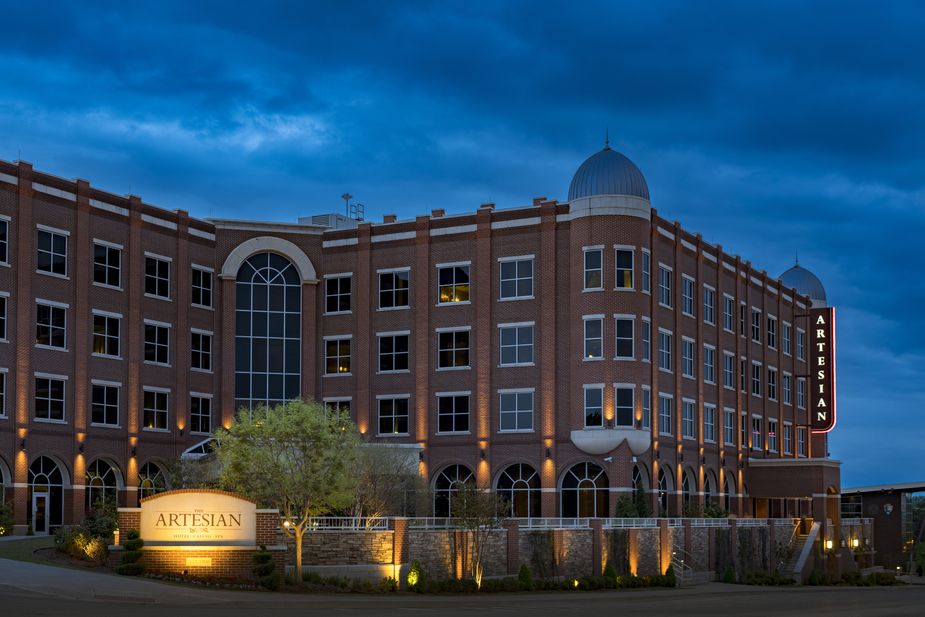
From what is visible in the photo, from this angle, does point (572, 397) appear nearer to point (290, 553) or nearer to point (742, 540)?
point (742, 540)

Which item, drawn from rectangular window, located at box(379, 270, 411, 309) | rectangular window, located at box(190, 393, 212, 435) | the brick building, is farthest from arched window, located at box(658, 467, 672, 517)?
rectangular window, located at box(190, 393, 212, 435)

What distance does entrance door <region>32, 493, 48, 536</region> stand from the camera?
61500mm

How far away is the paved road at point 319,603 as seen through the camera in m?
33.8

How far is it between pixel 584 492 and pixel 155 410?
2280 cm

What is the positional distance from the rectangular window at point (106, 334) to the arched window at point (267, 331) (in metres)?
8.37

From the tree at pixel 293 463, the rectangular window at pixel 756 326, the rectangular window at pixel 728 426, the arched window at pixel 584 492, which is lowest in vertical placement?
the arched window at pixel 584 492

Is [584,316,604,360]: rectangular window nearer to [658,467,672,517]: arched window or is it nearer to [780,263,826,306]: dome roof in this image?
[658,467,672,517]: arched window

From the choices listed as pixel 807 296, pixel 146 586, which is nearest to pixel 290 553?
pixel 146 586

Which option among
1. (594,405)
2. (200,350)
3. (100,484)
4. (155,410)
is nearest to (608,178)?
(594,405)

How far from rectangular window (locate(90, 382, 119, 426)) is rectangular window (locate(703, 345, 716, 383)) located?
33.9 metres

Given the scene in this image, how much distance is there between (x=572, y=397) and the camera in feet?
227

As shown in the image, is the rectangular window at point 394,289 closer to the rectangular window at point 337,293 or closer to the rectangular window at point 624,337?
the rectangular window at point 337,293

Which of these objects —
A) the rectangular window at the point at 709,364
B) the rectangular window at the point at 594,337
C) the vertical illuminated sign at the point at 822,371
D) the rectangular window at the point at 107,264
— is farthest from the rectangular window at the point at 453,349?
the vertical illuminated sign at the point at 822,371

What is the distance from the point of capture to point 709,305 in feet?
264
